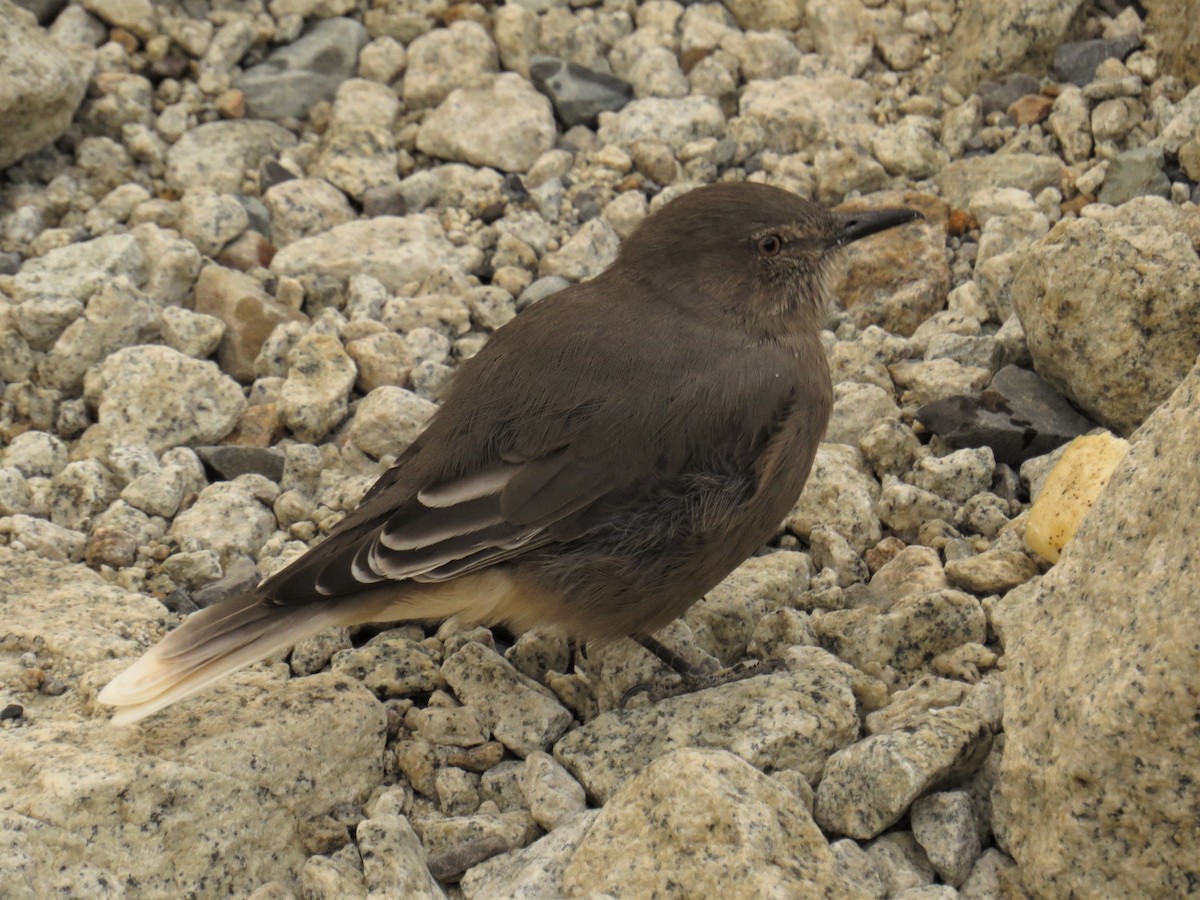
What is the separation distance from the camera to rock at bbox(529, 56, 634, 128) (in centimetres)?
721

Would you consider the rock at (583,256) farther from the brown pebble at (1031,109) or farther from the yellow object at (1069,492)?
the yellow object at (1069,492)

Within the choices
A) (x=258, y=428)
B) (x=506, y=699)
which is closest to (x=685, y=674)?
(x=506, y=699)

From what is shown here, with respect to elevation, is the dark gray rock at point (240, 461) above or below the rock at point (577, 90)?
below

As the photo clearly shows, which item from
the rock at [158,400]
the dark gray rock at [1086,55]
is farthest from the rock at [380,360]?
the dark gray rock at [1086,55]

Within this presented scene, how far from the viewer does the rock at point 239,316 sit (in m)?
6.12

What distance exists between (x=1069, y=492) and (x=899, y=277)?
1.77m

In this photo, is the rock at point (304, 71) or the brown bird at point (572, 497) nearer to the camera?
the brown bird at point (572, 497)

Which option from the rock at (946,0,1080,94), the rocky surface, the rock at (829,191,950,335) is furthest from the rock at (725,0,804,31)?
the rock at (829,191,950,335)

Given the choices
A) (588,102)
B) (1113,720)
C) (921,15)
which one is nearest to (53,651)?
(1113,720)

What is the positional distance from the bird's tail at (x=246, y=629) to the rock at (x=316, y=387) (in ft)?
4.15

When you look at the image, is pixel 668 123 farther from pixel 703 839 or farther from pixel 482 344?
pixel 703 839

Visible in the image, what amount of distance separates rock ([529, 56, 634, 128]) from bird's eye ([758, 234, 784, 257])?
88.1 inches

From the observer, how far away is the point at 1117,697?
3312mm

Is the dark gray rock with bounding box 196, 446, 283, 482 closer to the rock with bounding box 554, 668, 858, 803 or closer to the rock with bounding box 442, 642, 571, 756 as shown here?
the rock with bounding box 442, 642, 571, 756
